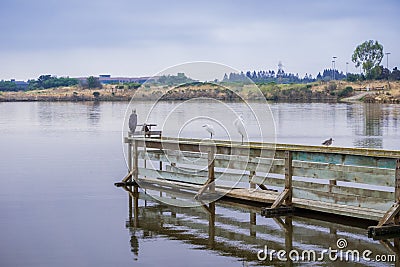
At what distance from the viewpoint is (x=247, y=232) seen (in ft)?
35.8

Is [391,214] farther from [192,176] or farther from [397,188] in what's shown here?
[192,176]

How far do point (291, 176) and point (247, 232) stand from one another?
192 cm

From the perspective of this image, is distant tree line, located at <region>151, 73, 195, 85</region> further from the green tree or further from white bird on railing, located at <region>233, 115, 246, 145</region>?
the green tree

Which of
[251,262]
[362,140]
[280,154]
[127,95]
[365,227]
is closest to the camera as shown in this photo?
[251,262]

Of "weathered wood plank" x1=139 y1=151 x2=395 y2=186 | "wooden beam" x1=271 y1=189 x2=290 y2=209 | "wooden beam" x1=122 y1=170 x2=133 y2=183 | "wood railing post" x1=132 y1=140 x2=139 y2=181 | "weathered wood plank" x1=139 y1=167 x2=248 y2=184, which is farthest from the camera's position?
"wooden beam" x1=122 y1=170 x2=133 y2=183

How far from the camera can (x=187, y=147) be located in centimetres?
1438

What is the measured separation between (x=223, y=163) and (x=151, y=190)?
88.3 inches

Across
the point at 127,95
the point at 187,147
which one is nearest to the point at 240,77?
the point at 187,147

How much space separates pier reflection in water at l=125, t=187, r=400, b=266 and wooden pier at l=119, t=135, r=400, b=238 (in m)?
0.28

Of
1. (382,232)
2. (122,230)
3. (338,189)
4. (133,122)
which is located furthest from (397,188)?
(133,122)

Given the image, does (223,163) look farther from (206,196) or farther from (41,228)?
(41,228)

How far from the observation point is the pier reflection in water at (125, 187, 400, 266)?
31.7ft

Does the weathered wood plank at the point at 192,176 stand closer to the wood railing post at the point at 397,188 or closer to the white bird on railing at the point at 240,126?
the white bird on railing at the point at 240,126

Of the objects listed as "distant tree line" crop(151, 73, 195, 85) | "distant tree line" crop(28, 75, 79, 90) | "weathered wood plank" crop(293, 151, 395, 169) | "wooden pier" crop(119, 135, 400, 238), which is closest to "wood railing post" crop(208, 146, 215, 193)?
"wooden pier" crop(119, 135, 400, 238)
